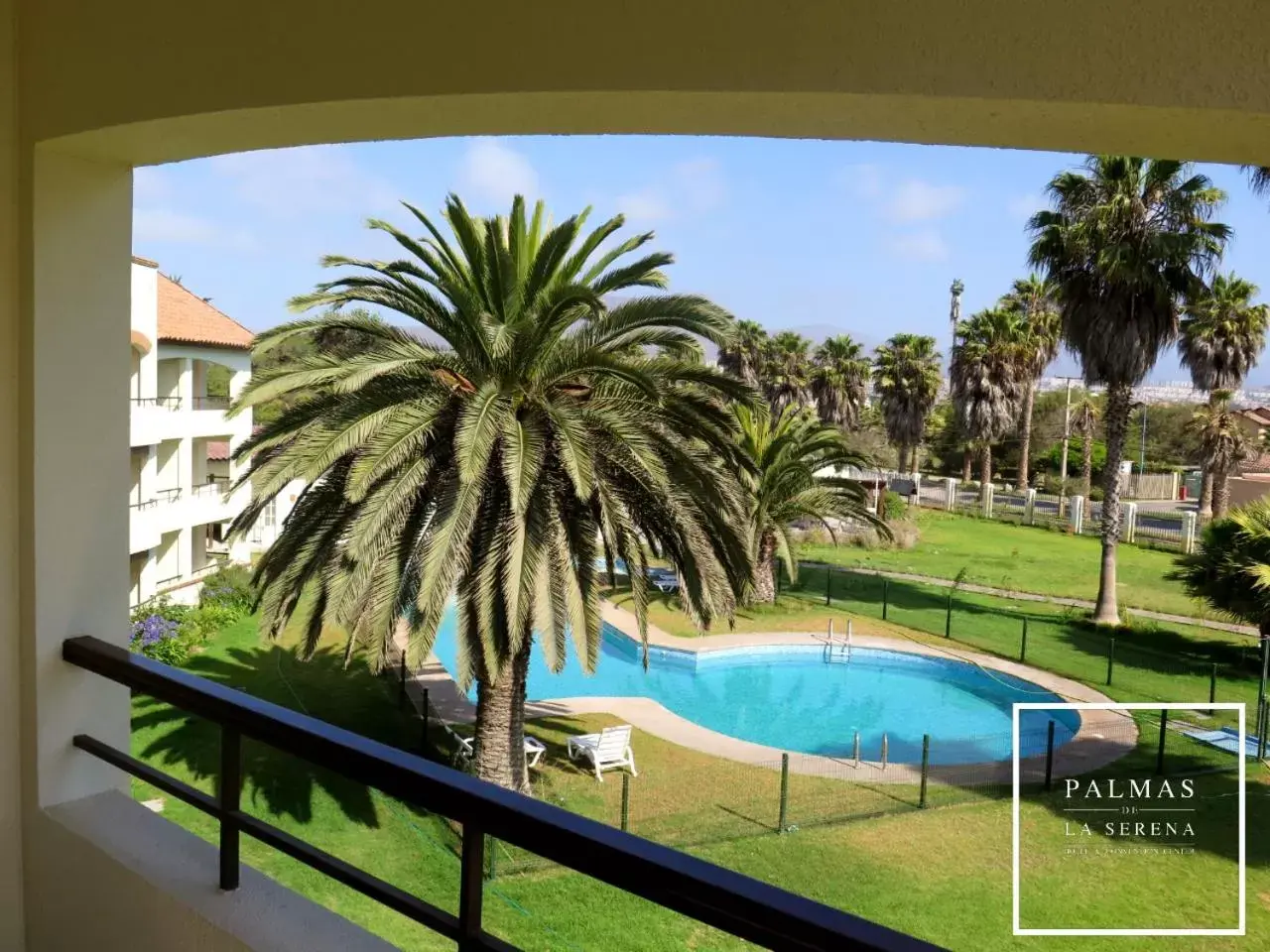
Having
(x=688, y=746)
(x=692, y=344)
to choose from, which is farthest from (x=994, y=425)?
(x=692, y=344)

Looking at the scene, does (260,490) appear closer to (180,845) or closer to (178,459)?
(180,845)

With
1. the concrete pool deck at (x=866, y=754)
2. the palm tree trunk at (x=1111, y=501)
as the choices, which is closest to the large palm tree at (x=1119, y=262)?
the palm tree trunk at (x=1111, y=501)

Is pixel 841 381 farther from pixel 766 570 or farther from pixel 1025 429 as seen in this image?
pixel 766 570

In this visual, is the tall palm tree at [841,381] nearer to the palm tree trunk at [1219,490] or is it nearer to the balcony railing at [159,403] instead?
the palm tree trunk at [1219,490]

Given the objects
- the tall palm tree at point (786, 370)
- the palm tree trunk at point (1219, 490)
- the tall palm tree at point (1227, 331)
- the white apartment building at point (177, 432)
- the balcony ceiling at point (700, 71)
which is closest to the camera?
the balcony ceiling at point (700, 71)

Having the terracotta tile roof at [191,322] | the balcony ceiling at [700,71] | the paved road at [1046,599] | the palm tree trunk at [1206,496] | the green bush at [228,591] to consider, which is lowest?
the paved road at [1046,599]

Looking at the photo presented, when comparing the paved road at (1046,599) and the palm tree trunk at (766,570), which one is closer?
the palm tree trunk at (766,570)

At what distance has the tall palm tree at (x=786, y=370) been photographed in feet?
129

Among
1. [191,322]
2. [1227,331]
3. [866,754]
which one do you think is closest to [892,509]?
[1227,331]

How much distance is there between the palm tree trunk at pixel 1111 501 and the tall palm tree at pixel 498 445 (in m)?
13.7

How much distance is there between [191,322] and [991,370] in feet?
85.8

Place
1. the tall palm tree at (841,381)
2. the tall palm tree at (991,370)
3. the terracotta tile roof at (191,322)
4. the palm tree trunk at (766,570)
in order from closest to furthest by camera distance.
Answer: the terracotta tile roof at (191,322) < the palm tree trunk at (766,570) < the tall palm tree at (991,370) < the tall palm tree at (841,381)

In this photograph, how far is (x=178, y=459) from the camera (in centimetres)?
1931

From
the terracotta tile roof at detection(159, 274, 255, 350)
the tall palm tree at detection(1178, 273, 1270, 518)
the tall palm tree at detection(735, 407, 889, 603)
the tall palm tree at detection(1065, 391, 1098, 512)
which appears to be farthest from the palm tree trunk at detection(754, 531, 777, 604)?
the tall palm tree at detection(1065, 391, 1098, 512)
